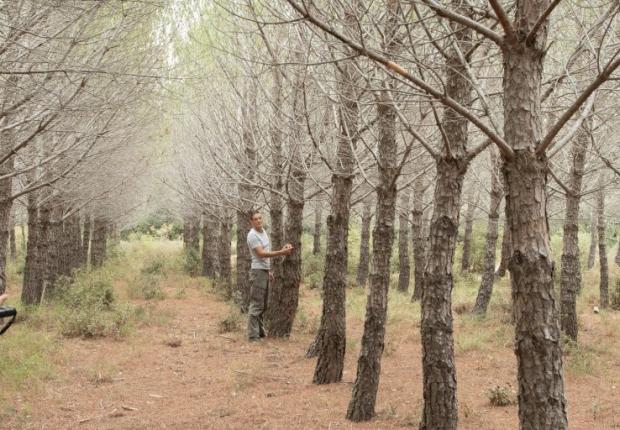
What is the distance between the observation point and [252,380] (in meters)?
6.77

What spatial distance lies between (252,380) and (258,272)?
7.67 feet

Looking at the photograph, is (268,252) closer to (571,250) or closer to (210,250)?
(571,250)

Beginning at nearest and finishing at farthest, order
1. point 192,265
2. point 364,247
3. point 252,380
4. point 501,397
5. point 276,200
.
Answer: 1. point 501,397
2. point 252,380
3. point 276,200
4. point 364,247
5. point 192,265

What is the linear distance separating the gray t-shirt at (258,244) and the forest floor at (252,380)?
47.0 inches

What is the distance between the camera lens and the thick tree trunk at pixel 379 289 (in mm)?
4992

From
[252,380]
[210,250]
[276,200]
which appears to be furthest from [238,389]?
[210,250]

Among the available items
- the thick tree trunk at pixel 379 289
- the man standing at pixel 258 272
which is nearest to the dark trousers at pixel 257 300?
the man standing at pixel 258 272

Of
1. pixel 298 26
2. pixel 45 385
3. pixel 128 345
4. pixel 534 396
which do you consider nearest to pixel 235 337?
pixel 128 345

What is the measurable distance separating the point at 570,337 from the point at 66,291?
10.6 metres

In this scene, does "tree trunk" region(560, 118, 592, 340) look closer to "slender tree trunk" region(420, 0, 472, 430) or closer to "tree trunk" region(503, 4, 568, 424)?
"slender tree trunk" region(420, 0, 472, 430)

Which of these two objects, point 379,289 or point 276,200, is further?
point 276,200

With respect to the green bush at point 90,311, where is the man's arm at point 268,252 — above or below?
above

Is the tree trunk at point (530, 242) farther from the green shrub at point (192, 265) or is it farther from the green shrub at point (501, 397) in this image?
the green shrub at point (192, 265)

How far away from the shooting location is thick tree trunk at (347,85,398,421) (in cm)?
499
